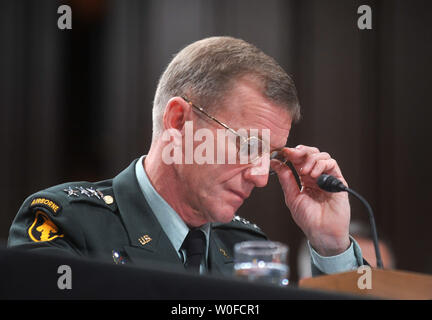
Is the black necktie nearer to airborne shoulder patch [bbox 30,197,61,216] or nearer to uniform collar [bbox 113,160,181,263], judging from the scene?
uniform collar [bbox 113,160,181,263]

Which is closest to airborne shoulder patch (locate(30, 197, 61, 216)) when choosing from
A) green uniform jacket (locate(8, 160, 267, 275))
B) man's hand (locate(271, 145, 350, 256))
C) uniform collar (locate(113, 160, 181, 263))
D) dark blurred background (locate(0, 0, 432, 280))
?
green uniform jacket (locate(8, 160, 267, 275))

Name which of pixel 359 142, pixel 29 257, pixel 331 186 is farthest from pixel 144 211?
pixel 359 142

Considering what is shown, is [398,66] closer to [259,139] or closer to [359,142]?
[359,142]

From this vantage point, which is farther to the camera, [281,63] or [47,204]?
[281,63]

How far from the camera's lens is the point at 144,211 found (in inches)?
63.7

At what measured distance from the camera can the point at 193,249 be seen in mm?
1625

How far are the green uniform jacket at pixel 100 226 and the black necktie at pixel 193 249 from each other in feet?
0.18

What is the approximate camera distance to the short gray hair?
1651 mm

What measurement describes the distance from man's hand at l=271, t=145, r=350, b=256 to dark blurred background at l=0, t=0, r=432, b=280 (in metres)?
2.00

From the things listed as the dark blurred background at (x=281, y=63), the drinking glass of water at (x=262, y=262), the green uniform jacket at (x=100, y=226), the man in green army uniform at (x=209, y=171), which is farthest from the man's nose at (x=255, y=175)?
the dark blurred background at (x=281, y=63)

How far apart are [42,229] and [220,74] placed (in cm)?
61

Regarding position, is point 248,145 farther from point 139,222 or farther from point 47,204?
point 47,204

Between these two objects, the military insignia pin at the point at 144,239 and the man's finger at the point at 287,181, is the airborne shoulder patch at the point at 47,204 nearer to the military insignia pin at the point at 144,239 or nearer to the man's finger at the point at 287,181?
the military insignia pin at the point at 144,239

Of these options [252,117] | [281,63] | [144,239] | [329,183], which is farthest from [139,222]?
[281,63]
